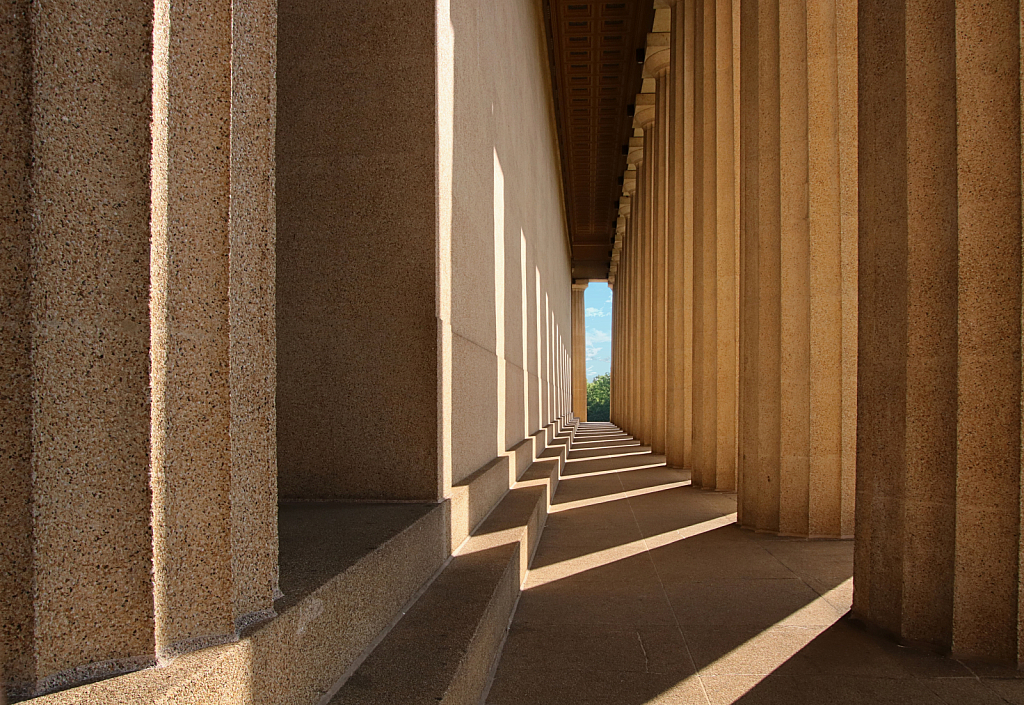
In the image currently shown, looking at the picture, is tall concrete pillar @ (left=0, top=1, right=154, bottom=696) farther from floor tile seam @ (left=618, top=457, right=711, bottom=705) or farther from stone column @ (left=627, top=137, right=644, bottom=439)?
stone column @ (left=627, top=137, right=644, bottom=439)

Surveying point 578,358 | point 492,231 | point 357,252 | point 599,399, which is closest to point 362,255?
point 357,252

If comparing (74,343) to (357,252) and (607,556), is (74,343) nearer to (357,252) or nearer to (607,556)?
(357,252)

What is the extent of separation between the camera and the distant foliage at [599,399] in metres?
170

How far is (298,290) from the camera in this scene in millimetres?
7953

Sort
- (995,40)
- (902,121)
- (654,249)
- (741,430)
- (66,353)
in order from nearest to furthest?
(66,353) < (995,40) < (902,121) < (741,430) < (654,249)

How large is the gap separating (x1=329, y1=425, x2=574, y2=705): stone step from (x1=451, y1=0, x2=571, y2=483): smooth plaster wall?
1.36m

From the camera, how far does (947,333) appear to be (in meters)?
6.70

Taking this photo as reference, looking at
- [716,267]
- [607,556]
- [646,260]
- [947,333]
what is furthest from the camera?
[646,260]

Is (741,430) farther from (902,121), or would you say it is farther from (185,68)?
(185,68)

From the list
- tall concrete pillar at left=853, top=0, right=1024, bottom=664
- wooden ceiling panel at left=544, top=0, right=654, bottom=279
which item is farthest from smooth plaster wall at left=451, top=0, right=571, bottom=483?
wooden ceiling panel at left=544, top=0, right=654, bottom=279

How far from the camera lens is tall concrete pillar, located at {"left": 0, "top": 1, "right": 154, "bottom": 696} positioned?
275 cm

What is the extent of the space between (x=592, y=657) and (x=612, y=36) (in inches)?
1265

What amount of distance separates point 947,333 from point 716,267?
1153cm

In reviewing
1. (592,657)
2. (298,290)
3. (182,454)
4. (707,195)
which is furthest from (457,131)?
(707,195)
